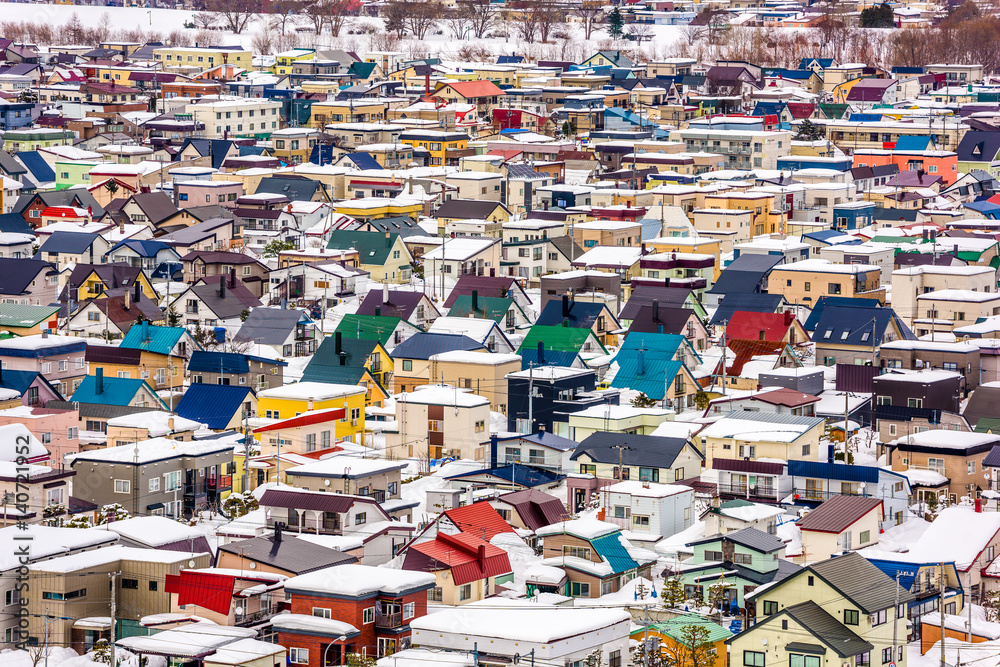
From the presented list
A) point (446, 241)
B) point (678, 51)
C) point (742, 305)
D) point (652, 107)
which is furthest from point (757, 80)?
point (742, 305)

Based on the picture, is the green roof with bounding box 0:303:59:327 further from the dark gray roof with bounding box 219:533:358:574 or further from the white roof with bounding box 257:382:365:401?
the dark gray roof with bounding box 219:533:358:574

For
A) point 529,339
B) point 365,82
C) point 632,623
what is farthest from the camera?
point 365,82

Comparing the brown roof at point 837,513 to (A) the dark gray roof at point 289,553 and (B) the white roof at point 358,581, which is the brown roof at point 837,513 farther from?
(A) the dark gray roof at point 289,553

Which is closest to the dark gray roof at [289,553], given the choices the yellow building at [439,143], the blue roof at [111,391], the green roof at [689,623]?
the green roof at [689,623]

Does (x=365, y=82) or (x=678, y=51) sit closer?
(x=365, y=82)

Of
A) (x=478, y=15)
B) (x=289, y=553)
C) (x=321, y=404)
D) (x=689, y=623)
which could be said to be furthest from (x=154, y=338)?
(x=478, y=15)

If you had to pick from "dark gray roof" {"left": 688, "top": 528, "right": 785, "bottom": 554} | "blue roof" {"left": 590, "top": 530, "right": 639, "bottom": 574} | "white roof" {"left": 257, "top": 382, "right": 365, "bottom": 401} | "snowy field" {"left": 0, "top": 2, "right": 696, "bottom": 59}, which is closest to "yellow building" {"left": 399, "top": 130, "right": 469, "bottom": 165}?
"snowy field" {"left": 0, "top": 2, "right": 696, "bottom": 59}

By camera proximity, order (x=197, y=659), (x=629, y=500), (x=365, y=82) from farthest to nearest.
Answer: (x=365, y=82)
(x=629, y=500)
(x=197, y=659)

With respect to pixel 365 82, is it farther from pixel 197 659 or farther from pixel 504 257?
pixel 197 659
